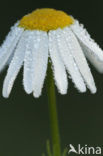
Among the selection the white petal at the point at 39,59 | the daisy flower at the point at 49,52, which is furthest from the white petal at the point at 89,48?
the white petal at the point at 39,59

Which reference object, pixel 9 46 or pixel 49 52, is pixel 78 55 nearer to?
pixel 49 52

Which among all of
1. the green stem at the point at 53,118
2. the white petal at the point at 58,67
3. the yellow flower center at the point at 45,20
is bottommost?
the green stem at the point at 53,118

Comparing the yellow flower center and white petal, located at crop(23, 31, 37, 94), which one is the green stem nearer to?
white petal, located at crop(23, 31, 37, 94)

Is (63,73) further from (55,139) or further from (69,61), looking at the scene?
(55,139)

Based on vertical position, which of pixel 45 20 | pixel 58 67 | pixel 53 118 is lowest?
pixel 53 118

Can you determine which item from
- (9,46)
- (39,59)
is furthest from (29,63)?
(9,46)

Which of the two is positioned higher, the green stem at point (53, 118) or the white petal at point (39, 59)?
the white petal at point (39, 59)

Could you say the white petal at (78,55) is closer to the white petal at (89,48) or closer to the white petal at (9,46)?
the white petal at (89,48)

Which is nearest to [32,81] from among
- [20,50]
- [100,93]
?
[20,50]
